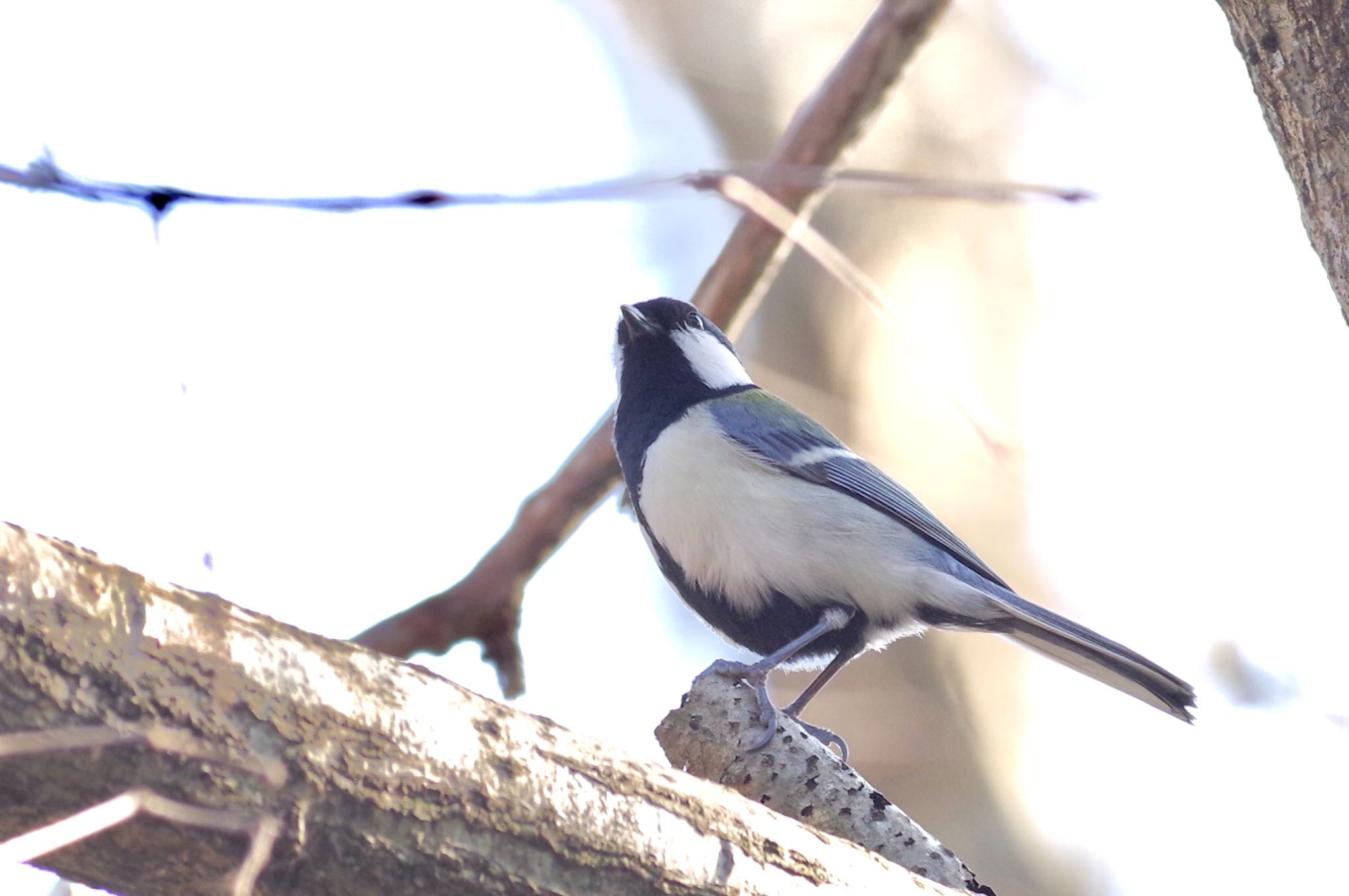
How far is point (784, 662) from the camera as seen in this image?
11.5 feet

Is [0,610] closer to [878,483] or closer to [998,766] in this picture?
[878,483]

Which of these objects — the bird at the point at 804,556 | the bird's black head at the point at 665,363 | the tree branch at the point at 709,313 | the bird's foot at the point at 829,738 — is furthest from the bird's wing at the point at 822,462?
the bird's foot at the point at 829,738

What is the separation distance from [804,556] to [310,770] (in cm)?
214

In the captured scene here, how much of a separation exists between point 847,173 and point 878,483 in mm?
2138

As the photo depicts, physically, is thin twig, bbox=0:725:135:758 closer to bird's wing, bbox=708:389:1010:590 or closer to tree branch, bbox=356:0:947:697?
tree branch, bbox=356:0:947:697

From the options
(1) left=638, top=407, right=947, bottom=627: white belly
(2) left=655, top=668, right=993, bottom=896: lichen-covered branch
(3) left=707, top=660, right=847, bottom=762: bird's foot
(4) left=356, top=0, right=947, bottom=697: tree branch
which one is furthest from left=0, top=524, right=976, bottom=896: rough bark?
(4) left=356, top=0, right=947, bottom=697: tree branch

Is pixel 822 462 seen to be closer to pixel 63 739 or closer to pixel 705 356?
pixel 705 356

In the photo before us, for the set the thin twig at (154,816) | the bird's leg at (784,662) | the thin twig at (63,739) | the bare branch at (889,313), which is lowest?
the thin twig at (154,816)

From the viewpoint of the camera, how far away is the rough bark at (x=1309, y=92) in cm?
225

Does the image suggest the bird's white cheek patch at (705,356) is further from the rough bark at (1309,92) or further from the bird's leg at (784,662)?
the rough bark at (1309,92)

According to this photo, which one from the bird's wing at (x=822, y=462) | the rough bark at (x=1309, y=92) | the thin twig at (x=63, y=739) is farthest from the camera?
the bird's wing at (x=822, y=462)

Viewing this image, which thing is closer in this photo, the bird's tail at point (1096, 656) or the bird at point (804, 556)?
the bird's tail at point (1096, 656)

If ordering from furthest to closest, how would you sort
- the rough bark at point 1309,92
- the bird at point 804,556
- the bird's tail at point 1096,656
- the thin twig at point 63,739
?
the bird at point 804,556 → the bird's tail at point 1096,656 → the rough bark at point 1309,92 → the thin twig at point 63,739

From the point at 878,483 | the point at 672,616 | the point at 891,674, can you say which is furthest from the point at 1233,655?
the point at 672,616
